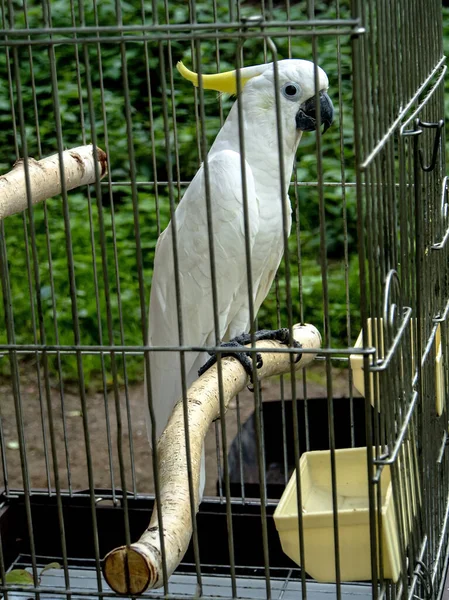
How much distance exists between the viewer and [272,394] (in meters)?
2.88

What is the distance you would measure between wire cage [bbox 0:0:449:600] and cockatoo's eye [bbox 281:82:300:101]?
0.27ft

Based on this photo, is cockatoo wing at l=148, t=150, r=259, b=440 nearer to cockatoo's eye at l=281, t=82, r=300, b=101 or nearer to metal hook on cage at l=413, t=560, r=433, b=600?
cockatoo's eye at l=281, t=82, r=300, b=101

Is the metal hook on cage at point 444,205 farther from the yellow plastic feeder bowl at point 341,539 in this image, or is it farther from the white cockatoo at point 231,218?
the yellow plastic feeder bowl at point 341,539

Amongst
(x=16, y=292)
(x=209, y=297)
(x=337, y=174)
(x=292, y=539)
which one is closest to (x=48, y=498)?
(x=209, y=297)

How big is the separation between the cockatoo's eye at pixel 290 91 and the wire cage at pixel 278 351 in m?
0.08

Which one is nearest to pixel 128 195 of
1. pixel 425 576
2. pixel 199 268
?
pixel 199 268

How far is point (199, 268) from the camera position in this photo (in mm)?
1735

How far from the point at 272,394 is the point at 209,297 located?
3.90ft

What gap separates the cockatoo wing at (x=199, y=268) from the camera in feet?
5.47

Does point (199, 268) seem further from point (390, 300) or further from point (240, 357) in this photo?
point (390, 300)

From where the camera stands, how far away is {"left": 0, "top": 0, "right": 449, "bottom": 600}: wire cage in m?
0.92

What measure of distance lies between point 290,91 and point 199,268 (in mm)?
383

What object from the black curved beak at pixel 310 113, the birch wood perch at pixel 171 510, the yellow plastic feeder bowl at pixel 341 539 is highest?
the black curved beak at pixel 310 113

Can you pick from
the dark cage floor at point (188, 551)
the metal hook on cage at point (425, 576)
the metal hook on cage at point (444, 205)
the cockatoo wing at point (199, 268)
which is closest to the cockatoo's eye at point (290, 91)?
the cockatoo wing at point (199, 268)
